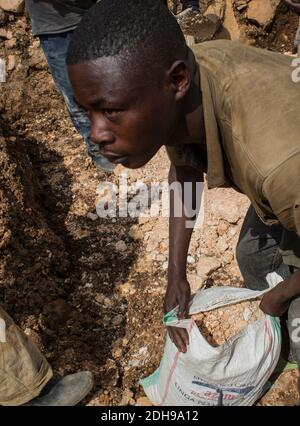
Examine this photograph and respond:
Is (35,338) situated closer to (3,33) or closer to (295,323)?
(295,323)

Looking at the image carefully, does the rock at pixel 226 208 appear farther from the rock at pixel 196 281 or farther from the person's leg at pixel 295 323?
the person's leg at pixel 295 323

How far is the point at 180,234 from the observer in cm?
203

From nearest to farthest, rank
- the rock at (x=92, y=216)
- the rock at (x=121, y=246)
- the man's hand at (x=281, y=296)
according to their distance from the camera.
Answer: the man's hand at (x=281, y=296) → the rock at (x=121, y=246) → the rock at (x=92, y=216)

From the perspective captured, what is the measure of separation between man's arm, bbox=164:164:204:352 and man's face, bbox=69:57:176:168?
60 cm

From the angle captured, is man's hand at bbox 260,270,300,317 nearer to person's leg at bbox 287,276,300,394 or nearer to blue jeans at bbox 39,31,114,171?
person's leg at bbox 287,276,300,394

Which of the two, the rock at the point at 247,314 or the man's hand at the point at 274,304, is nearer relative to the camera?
the man's hand at the point at 274,304

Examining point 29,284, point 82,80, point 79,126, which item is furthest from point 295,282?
point 79,126

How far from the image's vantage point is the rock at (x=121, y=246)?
2980 mm

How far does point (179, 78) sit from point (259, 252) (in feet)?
3.58

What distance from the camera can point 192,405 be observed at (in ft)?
6.59

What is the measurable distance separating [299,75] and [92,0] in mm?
1982

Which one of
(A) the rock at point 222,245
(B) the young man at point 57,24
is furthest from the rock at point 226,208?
(B) the young man at point 57,24

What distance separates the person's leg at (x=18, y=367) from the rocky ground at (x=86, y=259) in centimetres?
25
